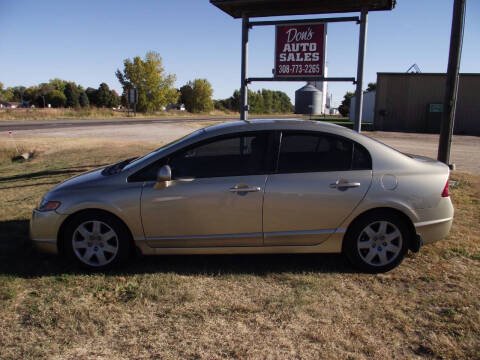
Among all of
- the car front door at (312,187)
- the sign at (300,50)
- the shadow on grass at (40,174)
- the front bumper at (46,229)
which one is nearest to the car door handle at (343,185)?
the car front door at (312,187)

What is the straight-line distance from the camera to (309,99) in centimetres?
8369

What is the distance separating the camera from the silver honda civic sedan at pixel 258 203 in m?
3.91

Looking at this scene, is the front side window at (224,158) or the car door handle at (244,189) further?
the front side window at (224,158)

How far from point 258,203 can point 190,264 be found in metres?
1.08

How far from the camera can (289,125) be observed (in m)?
4.18

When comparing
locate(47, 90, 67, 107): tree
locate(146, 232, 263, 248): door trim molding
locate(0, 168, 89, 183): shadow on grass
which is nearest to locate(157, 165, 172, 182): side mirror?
locate(146, 232, 263, 248): door trim molding

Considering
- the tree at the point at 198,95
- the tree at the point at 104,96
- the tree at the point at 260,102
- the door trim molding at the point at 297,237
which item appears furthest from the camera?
the tree at the point at 260,102

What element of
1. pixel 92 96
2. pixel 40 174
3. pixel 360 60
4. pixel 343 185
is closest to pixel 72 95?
pixel 92 96

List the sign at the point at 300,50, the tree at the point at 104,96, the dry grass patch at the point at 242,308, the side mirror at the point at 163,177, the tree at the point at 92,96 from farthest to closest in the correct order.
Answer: the tree at the point at 92,96, the tree at the point at 104,96, the sign at the point at 300,50, the side mirror at the point at 163,177, the dry grass patch at the point at 242,308

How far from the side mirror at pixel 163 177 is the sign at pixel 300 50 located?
5.79 meters

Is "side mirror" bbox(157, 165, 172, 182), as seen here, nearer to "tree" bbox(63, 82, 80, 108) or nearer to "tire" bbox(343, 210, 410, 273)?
"tire" bbox(343, 210, 410, 273)

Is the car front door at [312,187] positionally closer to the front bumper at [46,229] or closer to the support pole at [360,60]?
the front bumper at [46,229]

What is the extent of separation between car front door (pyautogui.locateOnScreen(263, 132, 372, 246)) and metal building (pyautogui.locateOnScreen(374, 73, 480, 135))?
28623mm

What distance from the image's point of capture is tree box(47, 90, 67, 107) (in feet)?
320
